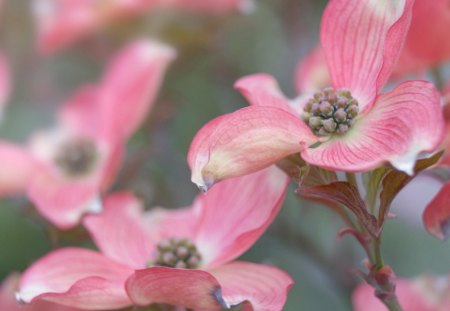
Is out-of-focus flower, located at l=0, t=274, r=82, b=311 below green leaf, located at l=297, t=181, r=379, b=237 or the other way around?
below

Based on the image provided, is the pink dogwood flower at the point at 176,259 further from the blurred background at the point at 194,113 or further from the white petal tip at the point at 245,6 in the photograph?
the white petal tip at the point at 245,6

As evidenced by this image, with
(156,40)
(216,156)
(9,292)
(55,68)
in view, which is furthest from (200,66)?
(216,156)

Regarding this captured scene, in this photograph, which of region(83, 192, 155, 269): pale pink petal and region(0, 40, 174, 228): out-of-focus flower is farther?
region(0, 40, 174, 228): out-of-focus flower

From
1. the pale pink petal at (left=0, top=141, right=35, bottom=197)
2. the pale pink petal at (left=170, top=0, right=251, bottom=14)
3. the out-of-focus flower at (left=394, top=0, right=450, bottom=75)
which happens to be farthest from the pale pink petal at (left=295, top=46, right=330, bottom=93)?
the pale pink petal at (left=0, top=141, right=35, bottom=197)

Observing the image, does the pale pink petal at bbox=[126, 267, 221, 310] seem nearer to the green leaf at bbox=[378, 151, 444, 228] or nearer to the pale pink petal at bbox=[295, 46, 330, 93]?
the green leaf at bbox=[378, 151, 444, 228]

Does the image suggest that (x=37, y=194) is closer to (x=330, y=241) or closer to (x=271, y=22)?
(x=330, y=241)

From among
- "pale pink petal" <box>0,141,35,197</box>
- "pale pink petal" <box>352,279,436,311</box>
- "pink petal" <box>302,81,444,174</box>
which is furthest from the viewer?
"pale pink petal" <box>0,141,35,197</box>
